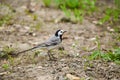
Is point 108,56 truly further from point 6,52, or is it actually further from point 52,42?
point 6,52

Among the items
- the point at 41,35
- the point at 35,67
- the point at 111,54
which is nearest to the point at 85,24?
the point at 41,35

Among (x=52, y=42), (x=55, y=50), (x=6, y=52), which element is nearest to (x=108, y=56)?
(x=52, y=42)

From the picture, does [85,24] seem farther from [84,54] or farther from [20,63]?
[20,63]

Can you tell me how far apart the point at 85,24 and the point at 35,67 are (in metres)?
3.62

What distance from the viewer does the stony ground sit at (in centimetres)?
680

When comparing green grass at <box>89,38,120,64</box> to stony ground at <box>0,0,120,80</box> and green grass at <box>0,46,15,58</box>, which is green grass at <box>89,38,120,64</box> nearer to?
stony ground at <box>0,0,120,80</box>

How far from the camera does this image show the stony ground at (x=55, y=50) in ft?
22.3

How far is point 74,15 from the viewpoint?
10.9 m

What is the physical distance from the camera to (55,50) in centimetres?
845

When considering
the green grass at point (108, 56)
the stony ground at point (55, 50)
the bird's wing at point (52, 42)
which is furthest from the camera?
the bird's wing at point (52, 42)

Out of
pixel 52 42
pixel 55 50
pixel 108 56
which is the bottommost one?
pixel 55 50

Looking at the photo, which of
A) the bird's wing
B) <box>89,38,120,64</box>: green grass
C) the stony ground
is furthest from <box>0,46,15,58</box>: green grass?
<box>89,38,120,64</box>: green grass

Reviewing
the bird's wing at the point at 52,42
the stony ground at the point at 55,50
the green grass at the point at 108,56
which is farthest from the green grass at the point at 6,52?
the green grass at the point at 108,56

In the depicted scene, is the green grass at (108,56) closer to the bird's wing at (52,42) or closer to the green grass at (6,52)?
the bird's wing at (52,42)
